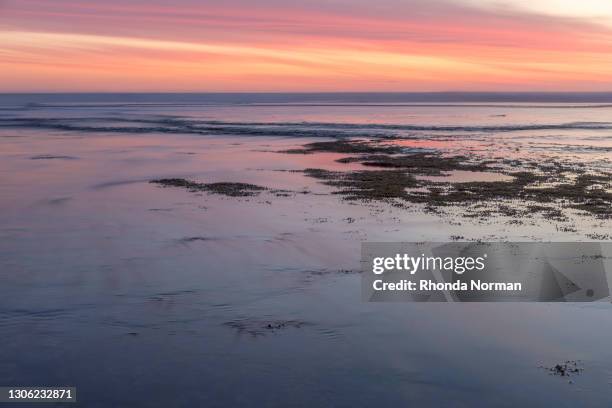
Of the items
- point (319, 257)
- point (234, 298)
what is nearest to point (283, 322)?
point (234, 298)

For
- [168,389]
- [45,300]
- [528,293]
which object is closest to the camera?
[168,389]

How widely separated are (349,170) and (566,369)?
2377 cm

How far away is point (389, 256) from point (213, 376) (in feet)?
24.1

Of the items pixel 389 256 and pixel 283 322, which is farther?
pixel 389 256

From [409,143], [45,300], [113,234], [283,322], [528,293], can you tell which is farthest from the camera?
[409,143]

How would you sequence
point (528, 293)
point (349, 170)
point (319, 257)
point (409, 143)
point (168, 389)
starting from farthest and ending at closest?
point (409, 143) → point (349, 170) → point (319, 257) → point (528, 293) → point (168, 389)

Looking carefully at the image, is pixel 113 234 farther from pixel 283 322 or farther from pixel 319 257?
pixel 283 322

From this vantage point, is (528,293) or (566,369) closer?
(566,369)

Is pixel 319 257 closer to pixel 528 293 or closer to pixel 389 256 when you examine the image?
pixel 389 256

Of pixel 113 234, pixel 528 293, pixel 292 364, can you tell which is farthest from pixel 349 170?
pixel 292 364

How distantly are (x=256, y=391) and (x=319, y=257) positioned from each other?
22.7 feet

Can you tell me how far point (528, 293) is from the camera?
13031 mm

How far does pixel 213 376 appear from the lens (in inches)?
366

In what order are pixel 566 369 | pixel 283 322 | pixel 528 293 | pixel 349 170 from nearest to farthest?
pixel 566 369 → pixel 283 322 → pixel 528 293 → pixel 349 170
